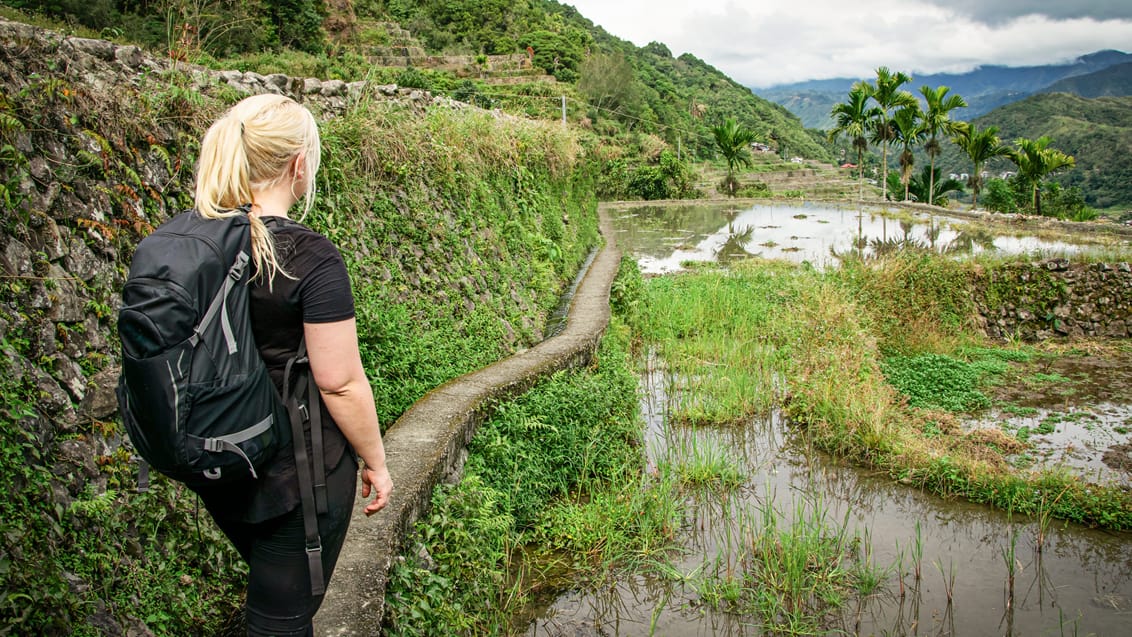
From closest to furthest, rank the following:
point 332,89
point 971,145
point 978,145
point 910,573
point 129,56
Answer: point 129,56
point 910,573
point 332,89
point 978,145
point 971,145

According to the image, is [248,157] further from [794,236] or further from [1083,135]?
[1083,135]

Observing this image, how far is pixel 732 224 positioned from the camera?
2191 centimetres

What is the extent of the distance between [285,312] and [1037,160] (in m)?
28.9

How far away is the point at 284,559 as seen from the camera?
1699 millimetres

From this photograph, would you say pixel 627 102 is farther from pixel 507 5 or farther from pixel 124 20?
pixel 124 20

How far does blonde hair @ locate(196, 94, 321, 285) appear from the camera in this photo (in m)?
1.56

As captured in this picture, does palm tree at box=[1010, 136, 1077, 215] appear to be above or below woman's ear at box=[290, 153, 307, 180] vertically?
above

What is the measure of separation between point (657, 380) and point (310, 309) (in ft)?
20.0

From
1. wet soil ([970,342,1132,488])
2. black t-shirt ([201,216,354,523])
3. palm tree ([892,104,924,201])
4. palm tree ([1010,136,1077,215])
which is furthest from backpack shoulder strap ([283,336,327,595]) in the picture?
palm tree ([892,104,924,201])

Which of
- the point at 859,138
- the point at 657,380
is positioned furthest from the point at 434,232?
the point at 859,138

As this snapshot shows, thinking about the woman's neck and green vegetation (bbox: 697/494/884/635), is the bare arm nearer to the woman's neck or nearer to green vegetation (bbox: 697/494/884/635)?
the woman's neck

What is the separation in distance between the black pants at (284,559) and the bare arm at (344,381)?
8 centimetres

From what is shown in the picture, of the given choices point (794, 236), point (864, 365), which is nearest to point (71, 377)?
point (864, 365)

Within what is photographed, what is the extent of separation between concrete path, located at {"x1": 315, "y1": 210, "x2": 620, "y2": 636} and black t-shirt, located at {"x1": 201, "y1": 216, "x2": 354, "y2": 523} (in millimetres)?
983
